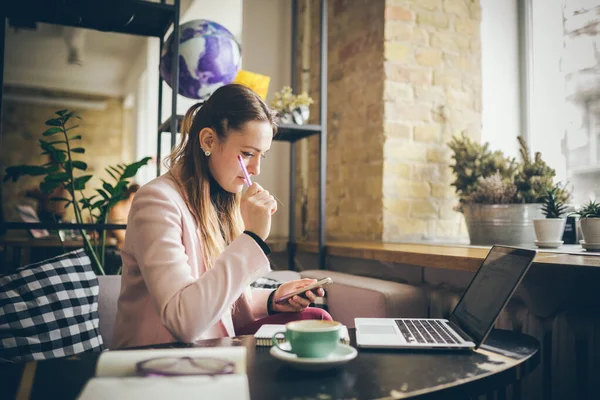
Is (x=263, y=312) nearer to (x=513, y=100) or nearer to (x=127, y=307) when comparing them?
(x=127, y=307)

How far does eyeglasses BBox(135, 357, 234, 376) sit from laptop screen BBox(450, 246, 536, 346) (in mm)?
463

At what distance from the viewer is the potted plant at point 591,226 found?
57.1 inches

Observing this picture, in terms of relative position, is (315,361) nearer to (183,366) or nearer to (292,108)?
(183,366)

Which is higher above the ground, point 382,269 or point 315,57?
point 315,57

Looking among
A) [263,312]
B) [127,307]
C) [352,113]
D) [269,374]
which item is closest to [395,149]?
[352,113]

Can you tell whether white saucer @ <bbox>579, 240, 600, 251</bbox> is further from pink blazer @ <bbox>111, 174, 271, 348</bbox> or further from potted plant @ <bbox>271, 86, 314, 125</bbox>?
potted plant @ <bbox>271, 86, 314, 125</bbox>

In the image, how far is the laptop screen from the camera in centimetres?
84

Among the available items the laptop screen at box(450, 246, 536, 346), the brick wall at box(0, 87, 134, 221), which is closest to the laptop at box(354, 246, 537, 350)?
the laptop screen at box(450, 246, 536, 346)

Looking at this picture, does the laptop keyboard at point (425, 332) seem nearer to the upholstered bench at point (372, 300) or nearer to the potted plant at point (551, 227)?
the upholstered bench at point (372, 300)

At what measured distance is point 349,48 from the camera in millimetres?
2508

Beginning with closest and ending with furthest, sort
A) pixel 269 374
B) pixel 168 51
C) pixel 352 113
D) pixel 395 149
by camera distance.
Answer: pixel 269 374 < pixel 168 51 < pixel 395 149 < pixel 352 113

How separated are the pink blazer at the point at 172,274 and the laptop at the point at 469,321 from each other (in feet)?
0.88

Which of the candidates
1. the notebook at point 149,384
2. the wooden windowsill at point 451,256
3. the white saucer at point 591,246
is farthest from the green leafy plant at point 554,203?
the notebook at point 149,384

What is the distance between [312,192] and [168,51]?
Answer: 111 centimetres
